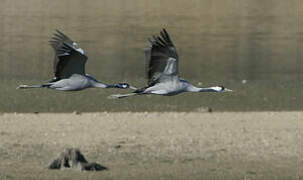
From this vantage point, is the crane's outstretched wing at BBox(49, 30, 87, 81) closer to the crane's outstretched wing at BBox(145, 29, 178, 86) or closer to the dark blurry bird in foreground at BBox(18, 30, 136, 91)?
the dark blurry bird in foreground at BBox(18, 30, 136, 91)

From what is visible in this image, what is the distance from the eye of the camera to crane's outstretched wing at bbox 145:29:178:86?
608 inches

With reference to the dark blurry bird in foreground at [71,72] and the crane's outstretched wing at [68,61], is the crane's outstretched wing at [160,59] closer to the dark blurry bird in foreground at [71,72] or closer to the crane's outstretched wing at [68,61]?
the dark blurry bird in foreground at [71,72]

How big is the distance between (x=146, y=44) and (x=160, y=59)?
27.8 meters

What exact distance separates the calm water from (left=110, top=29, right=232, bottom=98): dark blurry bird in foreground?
12.2 m

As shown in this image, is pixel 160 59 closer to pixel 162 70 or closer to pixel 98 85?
pixel 162 70

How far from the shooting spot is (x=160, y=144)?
76.9 ft

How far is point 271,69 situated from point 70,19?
988 inches

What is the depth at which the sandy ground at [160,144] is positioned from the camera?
778 inches

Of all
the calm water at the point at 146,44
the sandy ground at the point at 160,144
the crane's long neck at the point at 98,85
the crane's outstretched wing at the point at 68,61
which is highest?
the crane's outstretched wing at the point at 68,61

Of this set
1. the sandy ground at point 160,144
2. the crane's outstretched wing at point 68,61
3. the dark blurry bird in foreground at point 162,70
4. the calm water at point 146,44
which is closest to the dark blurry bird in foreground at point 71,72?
the crane's outstretched wing at point 68,61


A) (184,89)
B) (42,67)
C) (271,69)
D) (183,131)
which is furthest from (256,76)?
(184,89)

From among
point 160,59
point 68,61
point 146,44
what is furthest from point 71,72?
point 146,44

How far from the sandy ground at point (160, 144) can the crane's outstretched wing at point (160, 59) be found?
3.39 meters

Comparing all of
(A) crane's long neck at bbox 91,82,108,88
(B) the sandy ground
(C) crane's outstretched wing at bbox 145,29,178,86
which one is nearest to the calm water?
(B) the sandy ground
